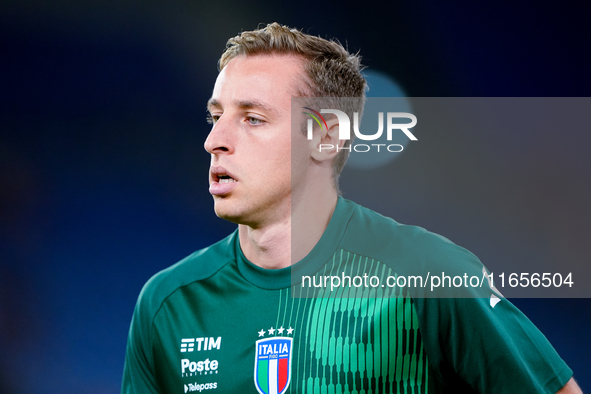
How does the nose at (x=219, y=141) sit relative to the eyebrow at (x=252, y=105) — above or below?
below

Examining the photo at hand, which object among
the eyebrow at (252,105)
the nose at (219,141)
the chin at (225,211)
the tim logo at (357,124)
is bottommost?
the chin at (225,211)

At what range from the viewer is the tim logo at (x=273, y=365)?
5.35ft

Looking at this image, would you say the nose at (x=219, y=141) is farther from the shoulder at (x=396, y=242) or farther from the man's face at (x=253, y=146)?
the shoulder at (x=396, y=242)

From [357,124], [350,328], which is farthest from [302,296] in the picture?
[357,124]

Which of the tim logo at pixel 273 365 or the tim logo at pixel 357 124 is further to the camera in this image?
the tim logo at pixel 357 124

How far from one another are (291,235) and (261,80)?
56 cm

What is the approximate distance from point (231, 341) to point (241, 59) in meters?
1.03

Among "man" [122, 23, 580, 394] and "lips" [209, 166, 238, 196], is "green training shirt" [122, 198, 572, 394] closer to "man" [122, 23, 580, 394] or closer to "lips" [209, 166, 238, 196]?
"man" [122, 23, 580, 394]

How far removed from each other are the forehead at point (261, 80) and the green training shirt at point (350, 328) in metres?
0.47

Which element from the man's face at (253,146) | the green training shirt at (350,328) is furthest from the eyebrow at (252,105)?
the green training shirt at (350,328)

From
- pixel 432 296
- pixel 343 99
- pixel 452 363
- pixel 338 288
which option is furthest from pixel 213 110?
pixel 452 363

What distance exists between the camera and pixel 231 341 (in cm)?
173

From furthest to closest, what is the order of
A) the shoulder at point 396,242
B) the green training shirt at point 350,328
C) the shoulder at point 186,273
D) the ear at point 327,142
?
the shoulder at point 186,273, the ear at point 327,142, the shoulder at point 396,242, the green training shirt at point 350,328

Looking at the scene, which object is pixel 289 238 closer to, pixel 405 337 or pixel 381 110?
pixel 405 337
